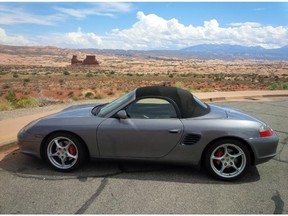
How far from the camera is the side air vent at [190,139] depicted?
15.9 feet

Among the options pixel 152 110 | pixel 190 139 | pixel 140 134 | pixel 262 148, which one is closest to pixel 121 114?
pixel 140 134

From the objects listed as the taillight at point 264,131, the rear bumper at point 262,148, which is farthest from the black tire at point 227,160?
the taillight at point 264,131

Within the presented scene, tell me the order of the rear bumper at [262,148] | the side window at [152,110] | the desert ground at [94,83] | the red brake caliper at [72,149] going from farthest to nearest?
the desert ground at [94,83], the red brake caliper at [72,149], the side window at [152,110], the rear bumper at [262,148]

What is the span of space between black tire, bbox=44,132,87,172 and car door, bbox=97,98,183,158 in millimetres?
336

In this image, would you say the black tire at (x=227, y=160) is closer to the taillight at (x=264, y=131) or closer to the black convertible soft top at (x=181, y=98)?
the taillight at (x=264, y=131)

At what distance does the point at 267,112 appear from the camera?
11.1 m

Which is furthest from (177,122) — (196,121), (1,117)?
(1,117)

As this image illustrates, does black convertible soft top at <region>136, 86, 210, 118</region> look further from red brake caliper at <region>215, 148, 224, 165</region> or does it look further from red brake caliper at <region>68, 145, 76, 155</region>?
red brake caliper at <region>68, 145, 76, 155</region>

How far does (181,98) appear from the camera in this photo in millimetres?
5164

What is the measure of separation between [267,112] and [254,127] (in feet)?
21.8

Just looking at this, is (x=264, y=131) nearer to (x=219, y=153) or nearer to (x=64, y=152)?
(x=219, y=153)

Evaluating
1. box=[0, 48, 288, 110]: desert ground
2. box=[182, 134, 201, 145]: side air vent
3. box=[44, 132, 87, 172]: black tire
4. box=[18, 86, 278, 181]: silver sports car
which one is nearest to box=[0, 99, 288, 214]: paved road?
box=[44, 132, 87, 172]: black tire

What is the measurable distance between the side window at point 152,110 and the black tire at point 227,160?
79 centimetres

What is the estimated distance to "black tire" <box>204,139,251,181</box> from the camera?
4.84 meters
